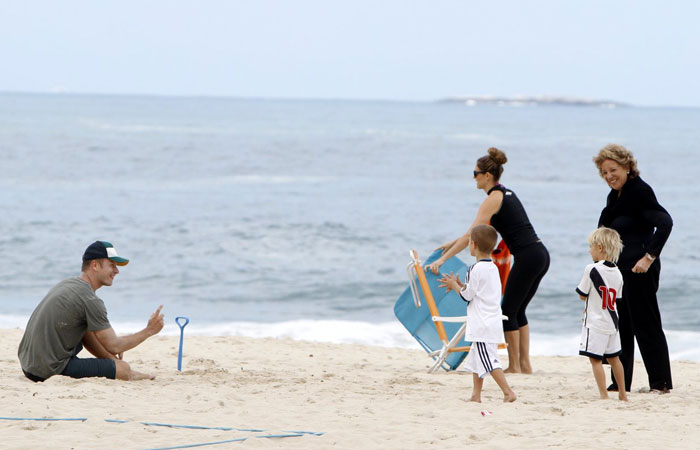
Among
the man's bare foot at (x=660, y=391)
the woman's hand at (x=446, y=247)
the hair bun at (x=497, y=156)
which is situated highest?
the hair bun at (x=497, y=156)

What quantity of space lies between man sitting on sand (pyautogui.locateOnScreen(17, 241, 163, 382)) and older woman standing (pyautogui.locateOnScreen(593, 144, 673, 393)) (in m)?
2.87

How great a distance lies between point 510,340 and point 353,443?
2528 millimetres

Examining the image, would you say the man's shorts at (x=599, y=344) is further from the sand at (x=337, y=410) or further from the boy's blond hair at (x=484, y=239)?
the boy's blond hair at (x=484, y=239)

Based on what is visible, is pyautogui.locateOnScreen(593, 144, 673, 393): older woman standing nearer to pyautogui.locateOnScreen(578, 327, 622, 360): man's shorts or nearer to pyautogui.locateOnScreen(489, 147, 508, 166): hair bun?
pyautogui.locateOnScreen(578, 327, 622, 360): man's shorts

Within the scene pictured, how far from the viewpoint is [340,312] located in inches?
475

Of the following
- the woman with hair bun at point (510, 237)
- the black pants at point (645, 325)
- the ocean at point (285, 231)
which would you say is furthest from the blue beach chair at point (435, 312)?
the ocean at point (285, 231)

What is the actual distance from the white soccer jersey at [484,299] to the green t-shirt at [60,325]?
2.24 metres

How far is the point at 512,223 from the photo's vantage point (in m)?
6.16

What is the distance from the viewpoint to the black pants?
5.45 meters

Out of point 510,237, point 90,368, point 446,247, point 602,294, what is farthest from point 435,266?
point 90,368

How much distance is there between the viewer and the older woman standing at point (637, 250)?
5.33 meters

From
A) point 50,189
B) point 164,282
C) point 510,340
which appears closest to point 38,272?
point 164,282

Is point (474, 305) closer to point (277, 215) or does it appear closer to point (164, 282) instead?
point (164, 282)

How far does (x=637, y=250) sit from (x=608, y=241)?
1.27 ft
